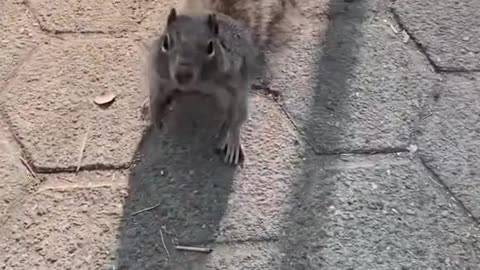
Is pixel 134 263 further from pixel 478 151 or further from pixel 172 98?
pixel 478 151

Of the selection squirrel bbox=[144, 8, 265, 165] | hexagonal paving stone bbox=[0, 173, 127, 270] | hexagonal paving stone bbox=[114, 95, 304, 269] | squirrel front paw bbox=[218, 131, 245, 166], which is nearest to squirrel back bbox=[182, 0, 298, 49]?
squirrel bbox=[144, 8, 265, 165]

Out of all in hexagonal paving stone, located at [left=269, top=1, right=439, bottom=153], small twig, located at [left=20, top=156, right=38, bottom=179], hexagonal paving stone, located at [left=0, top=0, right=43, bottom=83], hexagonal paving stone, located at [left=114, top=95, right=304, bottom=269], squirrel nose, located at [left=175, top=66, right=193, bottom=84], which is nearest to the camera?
squirrel nose, located at [left=175, top=66, right=193, bottom=84]

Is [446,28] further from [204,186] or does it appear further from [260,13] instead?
[204,186]

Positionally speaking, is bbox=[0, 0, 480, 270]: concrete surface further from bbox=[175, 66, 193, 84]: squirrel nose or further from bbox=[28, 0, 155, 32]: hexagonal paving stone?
bbox=[175, 66, 193, 84]: squirrel nose

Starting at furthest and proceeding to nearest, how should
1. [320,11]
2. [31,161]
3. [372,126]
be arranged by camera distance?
[320,11] < [372,126] < [31,161]

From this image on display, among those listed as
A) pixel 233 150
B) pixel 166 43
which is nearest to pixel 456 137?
pixel 233 150

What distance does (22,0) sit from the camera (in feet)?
7.77

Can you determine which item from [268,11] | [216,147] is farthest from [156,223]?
[268,11]

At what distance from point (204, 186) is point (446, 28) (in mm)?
944

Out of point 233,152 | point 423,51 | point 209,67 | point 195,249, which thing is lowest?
point 195,249

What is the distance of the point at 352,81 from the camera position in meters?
2.19

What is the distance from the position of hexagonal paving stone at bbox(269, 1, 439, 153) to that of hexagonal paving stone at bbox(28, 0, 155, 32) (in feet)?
1.48

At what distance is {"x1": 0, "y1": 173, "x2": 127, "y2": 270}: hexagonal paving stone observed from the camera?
5.69ft

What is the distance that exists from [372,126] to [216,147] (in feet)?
1.38
